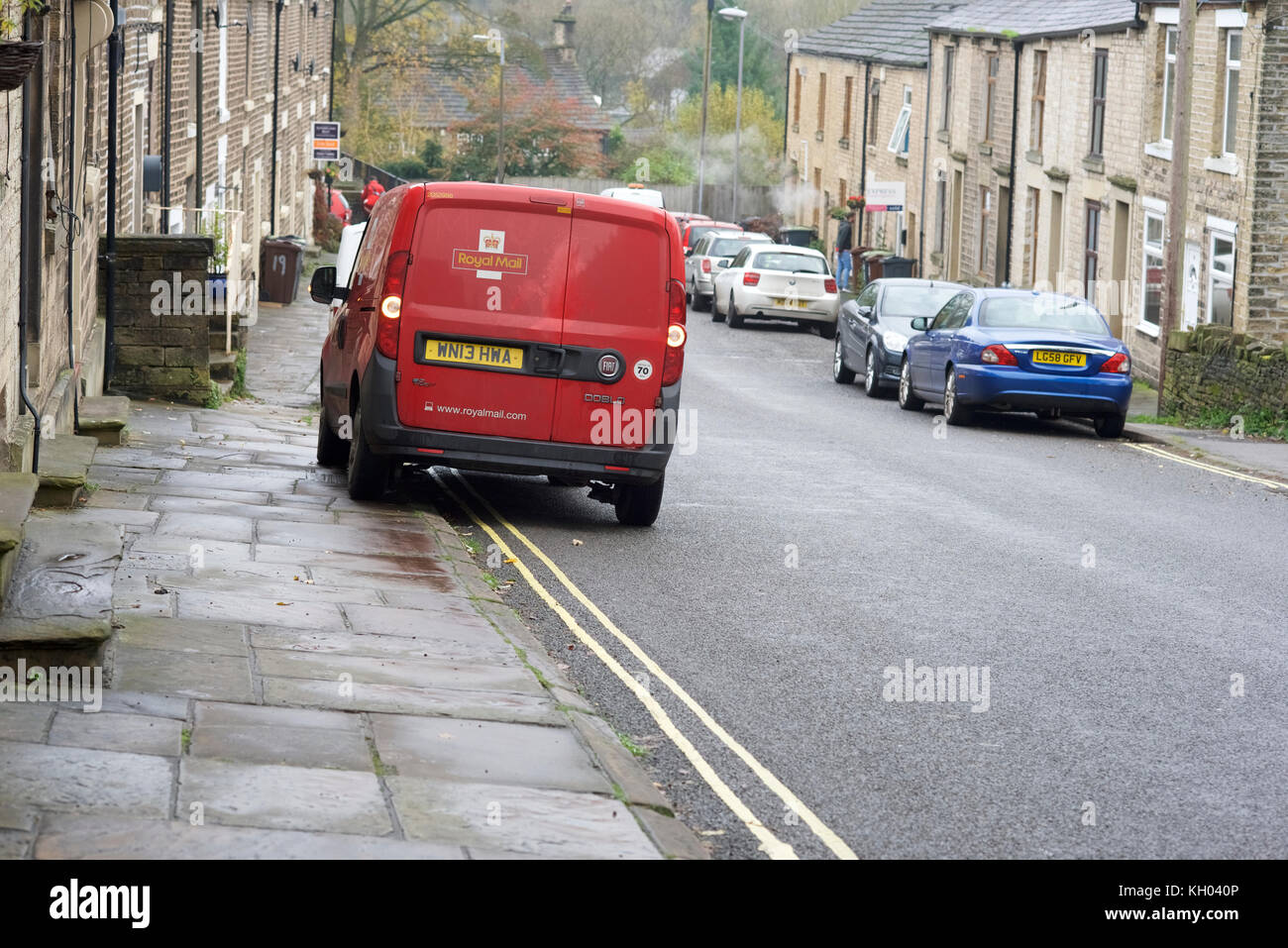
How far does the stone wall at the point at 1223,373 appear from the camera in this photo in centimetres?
2069

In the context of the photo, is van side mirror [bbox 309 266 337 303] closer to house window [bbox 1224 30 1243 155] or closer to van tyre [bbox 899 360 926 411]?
van tyre [bbox 899 360 926 411]

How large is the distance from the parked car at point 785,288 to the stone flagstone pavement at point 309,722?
2518 centimetres

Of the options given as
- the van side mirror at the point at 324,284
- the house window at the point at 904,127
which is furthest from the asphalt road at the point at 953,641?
the house window at the point at 904,127

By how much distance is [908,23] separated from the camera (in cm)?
5044

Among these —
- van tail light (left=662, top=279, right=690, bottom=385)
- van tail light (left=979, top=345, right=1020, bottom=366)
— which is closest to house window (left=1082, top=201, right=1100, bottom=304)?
van tail light (left=979, top=345, right=1020, bottom=366)

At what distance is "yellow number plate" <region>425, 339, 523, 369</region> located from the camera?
11.0 m

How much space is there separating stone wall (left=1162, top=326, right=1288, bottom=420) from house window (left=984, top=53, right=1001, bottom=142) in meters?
16.4

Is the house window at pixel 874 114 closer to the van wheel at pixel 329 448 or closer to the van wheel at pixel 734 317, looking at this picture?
the van wheel at pixel 734 317

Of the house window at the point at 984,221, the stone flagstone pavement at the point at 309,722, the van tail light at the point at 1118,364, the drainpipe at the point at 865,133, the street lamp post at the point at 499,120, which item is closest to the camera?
the stone flagstone pavement at the point at 309,722

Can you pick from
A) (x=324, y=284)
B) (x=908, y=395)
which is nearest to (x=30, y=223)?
(x=324, y=284)

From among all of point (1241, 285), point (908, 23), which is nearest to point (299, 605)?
point (1241, 285)

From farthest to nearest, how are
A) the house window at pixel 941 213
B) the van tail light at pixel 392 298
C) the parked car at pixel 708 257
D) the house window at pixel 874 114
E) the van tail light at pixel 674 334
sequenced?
the house window at pixel 874 114 < the house window at pixel 941 213 < the parked car at pixel 708 257 < the van tail light at pixel 674 334 < the van tail light at pixel 392 298

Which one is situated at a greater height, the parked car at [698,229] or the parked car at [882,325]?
the parked car at [698,229]
